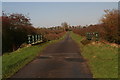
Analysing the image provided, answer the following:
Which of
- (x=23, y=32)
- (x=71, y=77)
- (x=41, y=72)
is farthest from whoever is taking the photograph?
(x=23, y=32)

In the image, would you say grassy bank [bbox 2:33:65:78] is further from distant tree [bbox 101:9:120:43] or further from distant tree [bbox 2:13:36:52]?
distant tree [bbox 101:9:120:43]

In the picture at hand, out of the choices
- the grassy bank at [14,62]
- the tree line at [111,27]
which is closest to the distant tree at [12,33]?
the grassy bank at [14,62]

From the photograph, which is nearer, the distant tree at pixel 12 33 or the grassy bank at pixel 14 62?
the grassy bank at pixel 14 62

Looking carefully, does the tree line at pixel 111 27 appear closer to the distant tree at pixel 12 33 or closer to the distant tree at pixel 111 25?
the distant tree at pixel 111 25

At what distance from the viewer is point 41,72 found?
7.46 meters

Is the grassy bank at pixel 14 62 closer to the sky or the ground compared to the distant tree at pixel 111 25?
closer to the ground

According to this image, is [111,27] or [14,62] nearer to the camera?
[14,62]

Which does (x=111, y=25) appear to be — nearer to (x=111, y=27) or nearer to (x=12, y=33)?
(x=111, y=27)

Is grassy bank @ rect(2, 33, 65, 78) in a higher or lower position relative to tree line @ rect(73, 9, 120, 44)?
lower

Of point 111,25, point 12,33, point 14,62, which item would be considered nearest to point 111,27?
point 111,25

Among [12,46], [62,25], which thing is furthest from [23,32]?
[62,25]

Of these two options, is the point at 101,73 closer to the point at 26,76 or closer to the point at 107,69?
the point at 107,69

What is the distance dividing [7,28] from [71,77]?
54.6 feet

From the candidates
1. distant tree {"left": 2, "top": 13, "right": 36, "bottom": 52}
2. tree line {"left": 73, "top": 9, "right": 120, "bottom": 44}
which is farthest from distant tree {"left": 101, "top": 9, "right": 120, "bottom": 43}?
distant tree {"left": 2, "top": 13, "right": 36, "bottom": 52}
